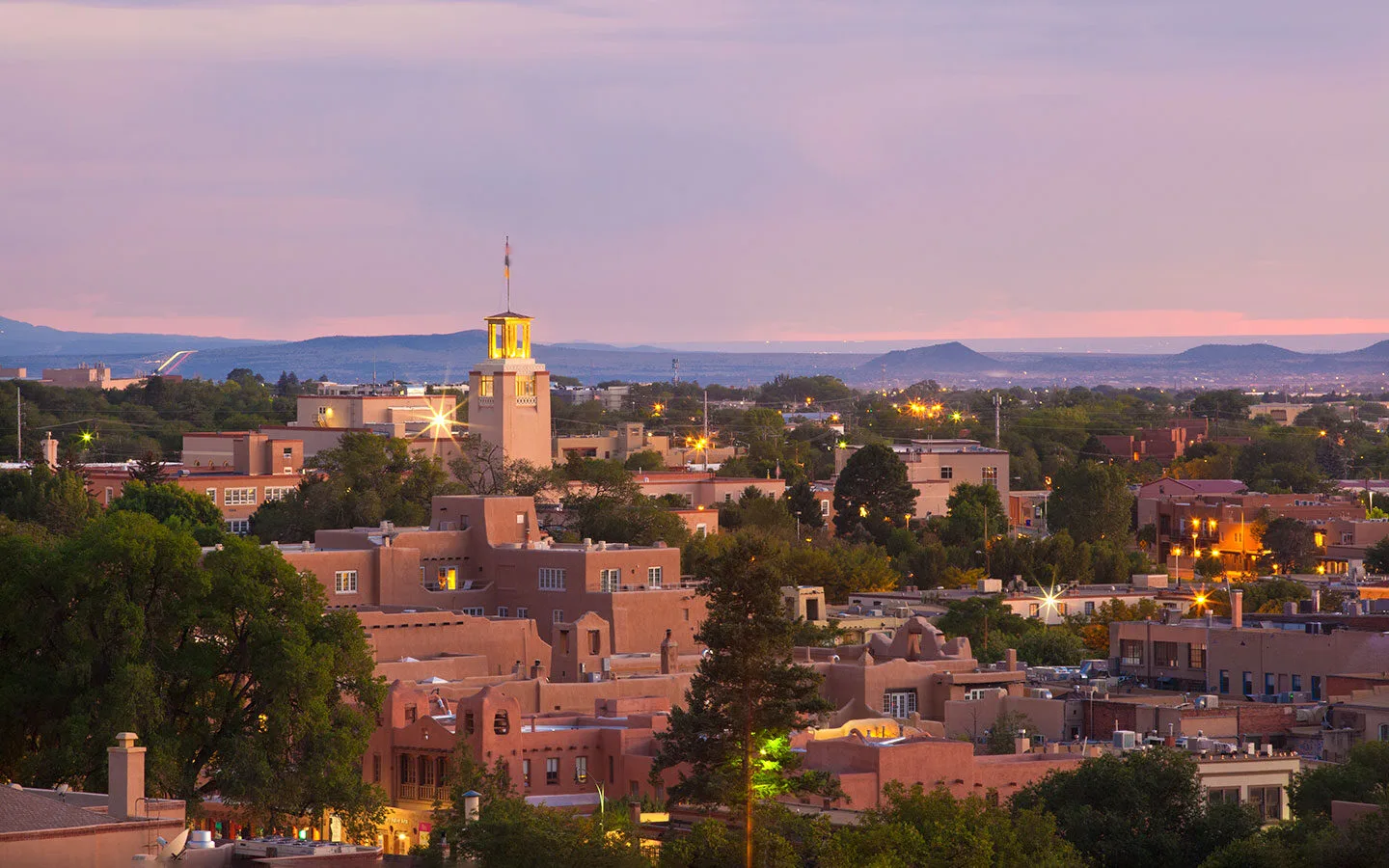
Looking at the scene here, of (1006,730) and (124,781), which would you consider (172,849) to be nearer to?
(124,781)

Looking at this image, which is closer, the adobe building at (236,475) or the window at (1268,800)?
the window at (1268,800)

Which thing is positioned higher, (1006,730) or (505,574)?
(505,574)

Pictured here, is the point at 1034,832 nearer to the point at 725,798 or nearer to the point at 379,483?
the point at 725,798

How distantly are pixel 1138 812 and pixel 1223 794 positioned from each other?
4813mm

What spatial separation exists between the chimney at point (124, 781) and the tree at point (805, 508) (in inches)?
2964

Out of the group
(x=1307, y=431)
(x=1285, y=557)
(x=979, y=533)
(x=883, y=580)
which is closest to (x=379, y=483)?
(x=883, y=580)

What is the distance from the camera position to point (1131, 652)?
212 feet

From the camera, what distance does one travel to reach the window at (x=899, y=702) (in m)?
54.2

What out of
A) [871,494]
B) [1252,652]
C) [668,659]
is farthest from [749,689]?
[871,494]

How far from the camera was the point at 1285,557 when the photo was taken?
102 m

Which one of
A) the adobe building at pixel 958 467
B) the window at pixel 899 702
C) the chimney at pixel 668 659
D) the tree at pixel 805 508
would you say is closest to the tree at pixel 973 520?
the tree at pixel 805 508

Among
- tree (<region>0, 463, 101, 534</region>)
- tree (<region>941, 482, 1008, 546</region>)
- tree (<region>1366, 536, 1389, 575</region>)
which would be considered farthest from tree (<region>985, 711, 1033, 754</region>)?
tree (<region>941, 482, 1008, 546</region>)

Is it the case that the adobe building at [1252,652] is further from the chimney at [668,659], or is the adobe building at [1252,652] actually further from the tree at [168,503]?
the tree at [168,503]

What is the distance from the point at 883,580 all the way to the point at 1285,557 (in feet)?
70.0
